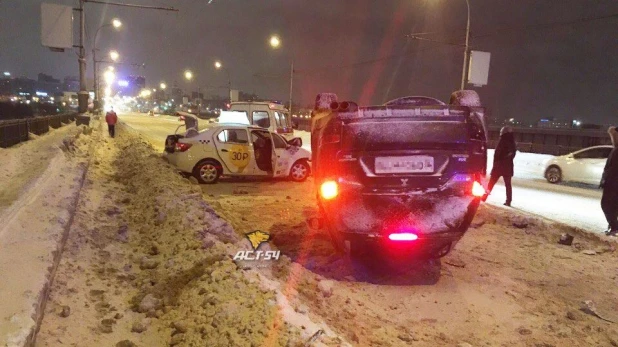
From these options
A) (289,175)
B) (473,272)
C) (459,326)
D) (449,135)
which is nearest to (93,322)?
(459,326)

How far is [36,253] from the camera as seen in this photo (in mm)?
4625

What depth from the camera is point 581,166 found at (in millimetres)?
15219

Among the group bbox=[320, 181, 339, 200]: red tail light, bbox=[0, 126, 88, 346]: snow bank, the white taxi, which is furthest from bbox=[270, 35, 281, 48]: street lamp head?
bbox=[320, 181, 339, 200]: red tail light

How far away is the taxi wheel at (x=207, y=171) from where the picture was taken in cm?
1175

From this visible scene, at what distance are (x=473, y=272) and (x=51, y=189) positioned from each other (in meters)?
6.66

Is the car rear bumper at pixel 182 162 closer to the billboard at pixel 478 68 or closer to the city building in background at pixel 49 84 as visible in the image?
the billboard at pixel 478 68

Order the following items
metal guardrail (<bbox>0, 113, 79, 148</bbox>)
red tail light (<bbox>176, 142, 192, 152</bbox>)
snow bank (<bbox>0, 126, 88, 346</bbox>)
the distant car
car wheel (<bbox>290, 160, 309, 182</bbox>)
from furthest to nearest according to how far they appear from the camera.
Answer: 1. the distant car
2. metal guardrail (<bbox>0, 113, 79, 148</bbox>)
3. car wheel (<bbox>290, 160, 309, 182</bbox>)
4. red tail light (<bbox>176, 142, 192, 152</bbox>)
5. snow bank (<bbox>0, 126, 88, 346</bbox>)

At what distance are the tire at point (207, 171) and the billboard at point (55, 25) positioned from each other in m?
17.6

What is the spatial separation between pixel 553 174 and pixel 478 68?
8926 mm

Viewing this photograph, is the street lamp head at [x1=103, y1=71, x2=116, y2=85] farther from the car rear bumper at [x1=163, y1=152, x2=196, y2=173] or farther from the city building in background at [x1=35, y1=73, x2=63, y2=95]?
the city building in background at [x1=35, y1=73, x2=63, y2=95]

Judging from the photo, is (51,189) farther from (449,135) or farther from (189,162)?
(449,135)

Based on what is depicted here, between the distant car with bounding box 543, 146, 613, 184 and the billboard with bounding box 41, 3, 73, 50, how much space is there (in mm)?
23440

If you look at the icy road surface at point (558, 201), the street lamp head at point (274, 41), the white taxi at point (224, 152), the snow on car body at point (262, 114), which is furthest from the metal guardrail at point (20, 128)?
the street lamp head at point (274, 41)

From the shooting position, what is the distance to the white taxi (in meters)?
11.7
